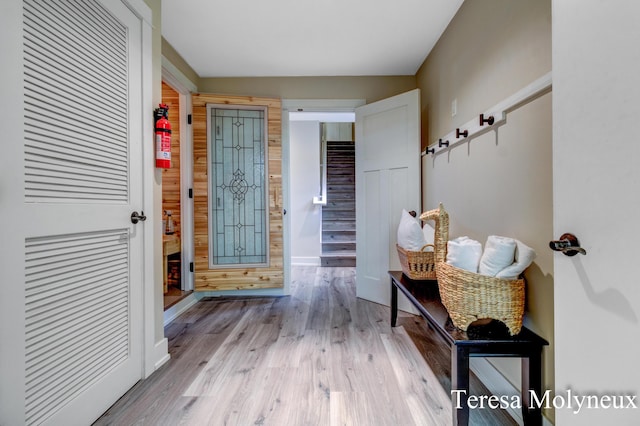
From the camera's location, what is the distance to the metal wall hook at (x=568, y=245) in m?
0.75

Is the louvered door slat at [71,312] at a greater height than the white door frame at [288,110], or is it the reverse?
the white door frame at [288,110]

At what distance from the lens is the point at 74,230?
1.18 meters

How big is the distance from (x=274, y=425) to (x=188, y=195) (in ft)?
7.80

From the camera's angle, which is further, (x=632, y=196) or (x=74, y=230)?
(x=74, y=230)

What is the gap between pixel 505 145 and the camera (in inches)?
55.9

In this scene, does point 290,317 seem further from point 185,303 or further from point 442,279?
point 442,279

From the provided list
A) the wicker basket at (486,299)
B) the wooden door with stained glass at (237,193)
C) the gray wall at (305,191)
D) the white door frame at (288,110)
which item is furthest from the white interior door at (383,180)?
the gray wall at (305,191)

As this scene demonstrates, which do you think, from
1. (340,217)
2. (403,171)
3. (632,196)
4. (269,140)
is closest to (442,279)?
(632,196)

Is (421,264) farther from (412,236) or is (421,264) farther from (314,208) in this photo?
(314,208)

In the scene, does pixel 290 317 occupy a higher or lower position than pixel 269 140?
lower

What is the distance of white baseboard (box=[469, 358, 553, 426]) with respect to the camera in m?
1.29

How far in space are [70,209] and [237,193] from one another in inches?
75.6

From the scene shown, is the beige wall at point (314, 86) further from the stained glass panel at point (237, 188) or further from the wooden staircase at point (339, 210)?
the wooden staircase at point (339, 210)

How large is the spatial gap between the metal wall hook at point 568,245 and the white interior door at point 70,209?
171 centimetres
